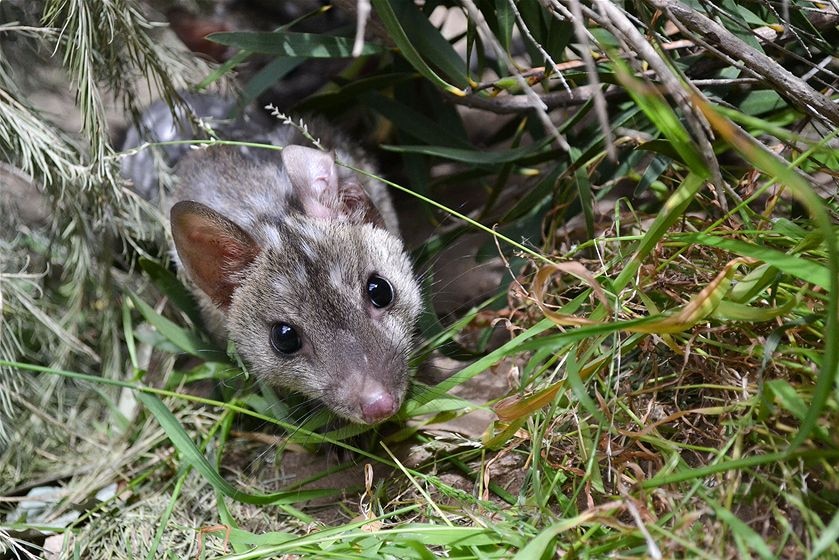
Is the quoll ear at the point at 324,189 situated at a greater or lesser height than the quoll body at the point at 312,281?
greater

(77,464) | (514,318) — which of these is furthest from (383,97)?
(77,464)

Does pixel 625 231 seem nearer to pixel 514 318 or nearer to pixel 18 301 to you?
pixel 514 318

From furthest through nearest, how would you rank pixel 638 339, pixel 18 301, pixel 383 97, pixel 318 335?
pixel 383 97 → pixel 18 301 → pixel 318 335 → pixel 638 339

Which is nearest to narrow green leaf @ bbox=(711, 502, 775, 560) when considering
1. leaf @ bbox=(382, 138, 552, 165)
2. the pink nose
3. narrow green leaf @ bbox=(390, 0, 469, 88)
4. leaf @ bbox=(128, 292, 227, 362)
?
the pink nose

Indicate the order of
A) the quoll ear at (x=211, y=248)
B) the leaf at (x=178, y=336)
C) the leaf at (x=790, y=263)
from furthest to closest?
1. the leaf at (x=178, y=336)
2. the quoll ear at (x=211, y=248)
3. the leaf at (x=790, y=263)

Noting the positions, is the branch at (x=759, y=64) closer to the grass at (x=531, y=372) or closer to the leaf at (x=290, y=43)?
the grass at (x=531, y=372)

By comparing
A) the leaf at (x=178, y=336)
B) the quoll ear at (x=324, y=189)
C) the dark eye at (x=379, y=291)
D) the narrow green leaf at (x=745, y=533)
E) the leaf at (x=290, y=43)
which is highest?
the leaf at (x=290, y=43)

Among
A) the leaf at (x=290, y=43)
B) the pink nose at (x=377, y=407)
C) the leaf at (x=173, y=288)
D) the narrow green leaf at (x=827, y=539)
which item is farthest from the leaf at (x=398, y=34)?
the narrow green leaf at (x=827, y=539)
